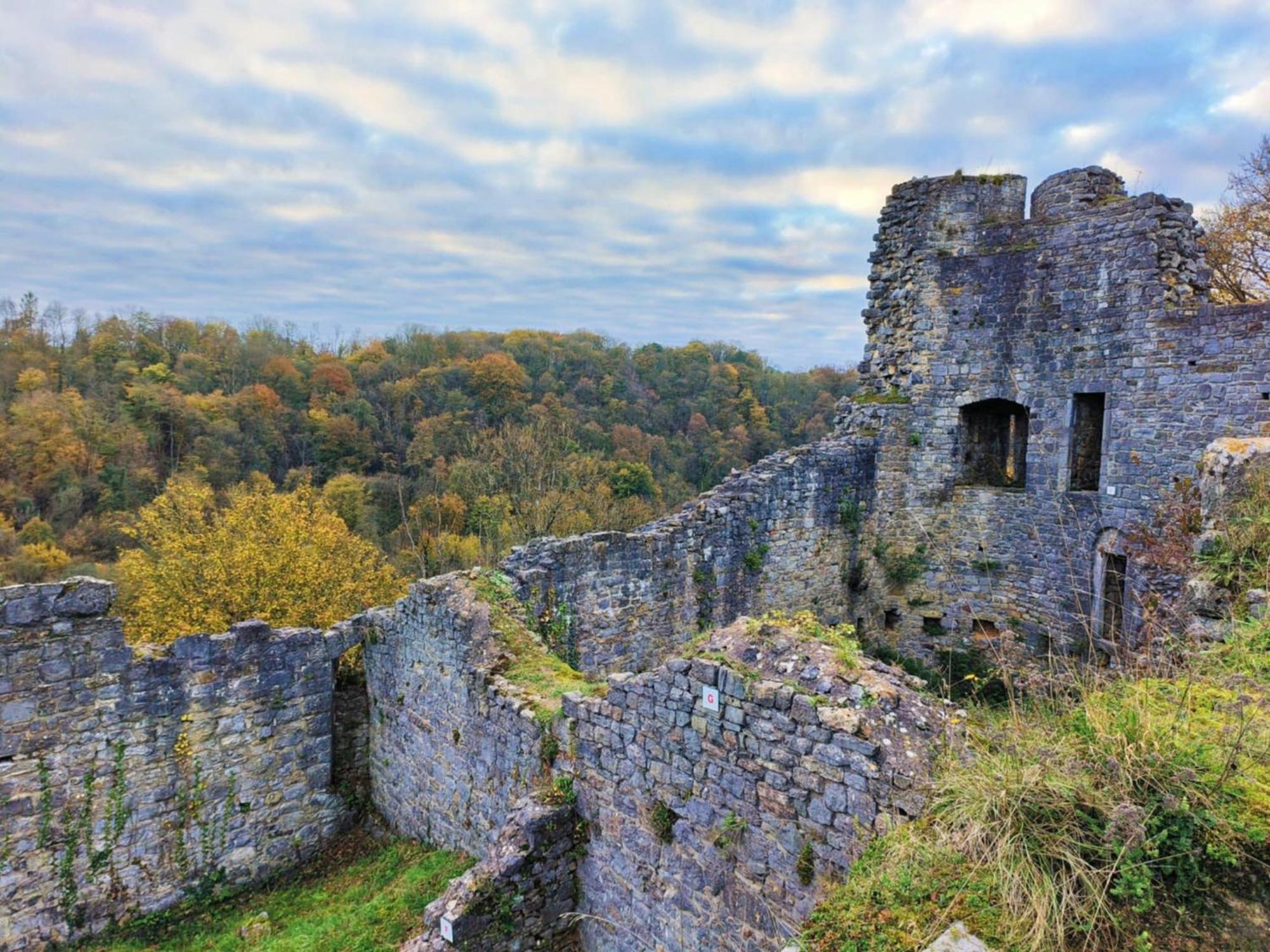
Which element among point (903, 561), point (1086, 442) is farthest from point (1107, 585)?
point (903, 561)

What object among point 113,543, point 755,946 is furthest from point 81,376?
point 755,946

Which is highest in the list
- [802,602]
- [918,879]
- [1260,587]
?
[1260,587]

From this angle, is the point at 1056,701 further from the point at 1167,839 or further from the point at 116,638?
the point at 116,638

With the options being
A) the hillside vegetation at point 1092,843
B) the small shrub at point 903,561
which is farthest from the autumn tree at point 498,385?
the hillside vegetation at point 1092,843

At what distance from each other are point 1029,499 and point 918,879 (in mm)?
9053

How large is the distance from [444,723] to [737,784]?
13.2 feet

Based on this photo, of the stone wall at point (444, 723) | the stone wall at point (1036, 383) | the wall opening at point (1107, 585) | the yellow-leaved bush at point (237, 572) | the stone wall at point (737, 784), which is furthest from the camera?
the yellow-leaved bush at point (237, 572)

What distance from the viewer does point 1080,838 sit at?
251cm

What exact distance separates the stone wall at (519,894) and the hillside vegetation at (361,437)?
11612 mm

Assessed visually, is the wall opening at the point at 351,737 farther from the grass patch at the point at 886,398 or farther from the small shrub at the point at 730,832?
the grass patch at the point at 886,398

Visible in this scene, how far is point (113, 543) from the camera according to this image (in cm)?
→ 3438

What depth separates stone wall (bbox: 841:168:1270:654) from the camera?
8.67m

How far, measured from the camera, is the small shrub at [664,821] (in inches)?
190

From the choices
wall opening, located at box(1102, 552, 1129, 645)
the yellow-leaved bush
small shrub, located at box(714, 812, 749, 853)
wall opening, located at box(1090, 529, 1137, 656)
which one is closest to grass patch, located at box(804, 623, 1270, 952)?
small shrub, located at box(714, 812, 749, 853)
